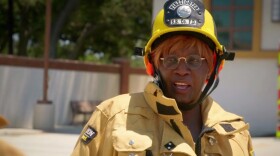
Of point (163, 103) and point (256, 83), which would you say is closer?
point (163, 103)

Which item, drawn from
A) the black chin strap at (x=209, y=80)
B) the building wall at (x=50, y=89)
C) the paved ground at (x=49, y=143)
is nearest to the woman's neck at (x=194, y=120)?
the black chin strap at (x=209, y=80)

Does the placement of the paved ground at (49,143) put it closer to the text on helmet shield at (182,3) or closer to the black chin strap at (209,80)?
the black chin strap at (209,80)

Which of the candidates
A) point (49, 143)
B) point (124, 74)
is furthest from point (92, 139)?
point (124, 74)

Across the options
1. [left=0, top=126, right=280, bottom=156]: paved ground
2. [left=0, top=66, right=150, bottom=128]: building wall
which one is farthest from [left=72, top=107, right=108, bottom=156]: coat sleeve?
[left=0, top=66, right=150, bottom=128]: building wall

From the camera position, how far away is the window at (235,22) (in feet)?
42.8

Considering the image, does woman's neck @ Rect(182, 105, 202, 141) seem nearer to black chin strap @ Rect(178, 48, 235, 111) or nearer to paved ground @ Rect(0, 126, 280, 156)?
black chin strap @ Rect(178, 48, 235, 111)

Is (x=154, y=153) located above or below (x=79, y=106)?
above

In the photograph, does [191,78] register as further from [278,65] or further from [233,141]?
[278,65]

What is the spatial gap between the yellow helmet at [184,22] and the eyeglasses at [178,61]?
3.1 inches

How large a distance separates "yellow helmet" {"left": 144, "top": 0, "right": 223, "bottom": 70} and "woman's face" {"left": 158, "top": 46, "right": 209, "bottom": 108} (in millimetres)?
72

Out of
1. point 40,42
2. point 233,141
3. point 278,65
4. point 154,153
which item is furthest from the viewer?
point 40,42

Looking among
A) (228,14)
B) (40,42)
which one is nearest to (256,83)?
(228,14)

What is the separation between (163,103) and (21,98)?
15.0 m

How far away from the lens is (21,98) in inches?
666
